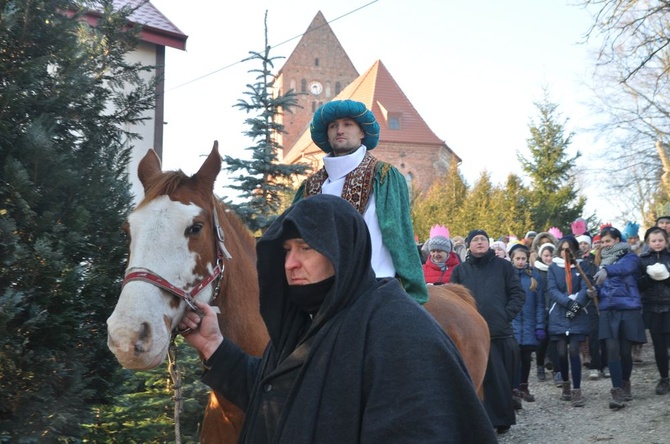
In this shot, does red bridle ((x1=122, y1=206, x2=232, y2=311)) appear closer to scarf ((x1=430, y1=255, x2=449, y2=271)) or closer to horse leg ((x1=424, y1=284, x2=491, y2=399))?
horse leg ((x1=424, y1=284, x2=491, y2=399))

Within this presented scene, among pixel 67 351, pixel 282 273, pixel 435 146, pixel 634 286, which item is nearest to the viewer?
pixel 282 273

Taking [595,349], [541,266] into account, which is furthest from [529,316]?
[595,349]

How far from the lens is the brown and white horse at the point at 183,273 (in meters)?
3.07

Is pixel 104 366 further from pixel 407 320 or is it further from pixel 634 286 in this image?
pixel 634 286

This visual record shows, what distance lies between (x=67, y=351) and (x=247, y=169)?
5.97m

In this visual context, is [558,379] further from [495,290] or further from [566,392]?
[495,290]

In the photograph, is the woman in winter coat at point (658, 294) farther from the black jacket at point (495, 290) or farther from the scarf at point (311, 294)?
the scarf at point (311, 294)

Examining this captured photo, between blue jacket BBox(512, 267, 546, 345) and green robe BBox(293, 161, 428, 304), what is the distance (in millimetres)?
7460

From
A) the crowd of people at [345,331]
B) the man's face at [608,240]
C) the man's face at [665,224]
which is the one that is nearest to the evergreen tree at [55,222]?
the crowd of people at [345,331]

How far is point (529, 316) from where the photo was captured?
11609mm

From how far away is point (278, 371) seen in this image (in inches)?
98.8

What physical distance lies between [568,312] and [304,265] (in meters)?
8.95

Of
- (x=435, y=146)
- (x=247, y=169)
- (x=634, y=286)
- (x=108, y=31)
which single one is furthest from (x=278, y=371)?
(x=435, y=146)

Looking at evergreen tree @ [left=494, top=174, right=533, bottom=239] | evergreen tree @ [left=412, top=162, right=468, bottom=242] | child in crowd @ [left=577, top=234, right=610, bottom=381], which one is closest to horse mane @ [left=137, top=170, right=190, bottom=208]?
child in crowd @ [left=577, top=234, right=610, bottom=381]
